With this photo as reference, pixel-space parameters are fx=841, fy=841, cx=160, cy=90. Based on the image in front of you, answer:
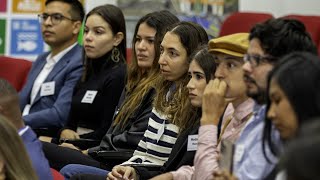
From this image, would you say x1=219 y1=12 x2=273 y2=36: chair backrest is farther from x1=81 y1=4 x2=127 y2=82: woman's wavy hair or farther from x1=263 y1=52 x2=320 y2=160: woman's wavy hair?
x1=263 y1=52 x2=320 y2=160: woman's wavy hair

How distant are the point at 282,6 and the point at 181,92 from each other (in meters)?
3.57

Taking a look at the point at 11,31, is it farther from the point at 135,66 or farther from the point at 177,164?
the point at 177,164

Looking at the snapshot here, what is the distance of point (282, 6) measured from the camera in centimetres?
724

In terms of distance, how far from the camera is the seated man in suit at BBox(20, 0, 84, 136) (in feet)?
17.6

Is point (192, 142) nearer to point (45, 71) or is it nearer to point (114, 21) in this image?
point (114, 21)

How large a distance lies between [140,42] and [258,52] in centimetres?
166

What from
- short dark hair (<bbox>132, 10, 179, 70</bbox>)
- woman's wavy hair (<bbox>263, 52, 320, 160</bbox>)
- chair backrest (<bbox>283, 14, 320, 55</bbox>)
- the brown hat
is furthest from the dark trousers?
woman's wavy hair (<bbox>263, 52, 320, 160</bbox>)

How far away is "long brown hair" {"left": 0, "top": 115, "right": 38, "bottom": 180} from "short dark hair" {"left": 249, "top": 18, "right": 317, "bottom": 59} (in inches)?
36.6

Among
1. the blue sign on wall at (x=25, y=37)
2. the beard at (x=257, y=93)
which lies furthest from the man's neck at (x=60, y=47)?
the beard at (x=257, y=93)

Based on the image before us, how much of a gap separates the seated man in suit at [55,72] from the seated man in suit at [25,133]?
5.74ft

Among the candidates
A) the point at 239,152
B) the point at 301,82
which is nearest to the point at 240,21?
the point at 239,152

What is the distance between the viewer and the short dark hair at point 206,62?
3.63 meters

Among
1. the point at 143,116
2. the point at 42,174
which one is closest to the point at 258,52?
the point at 42,174

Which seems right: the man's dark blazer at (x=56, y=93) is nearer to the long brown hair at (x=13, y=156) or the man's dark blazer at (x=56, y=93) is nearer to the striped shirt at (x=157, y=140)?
the striped shirt at (x=157, y=140)
